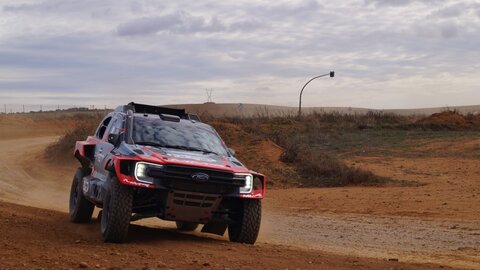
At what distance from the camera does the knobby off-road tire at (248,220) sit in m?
9.80

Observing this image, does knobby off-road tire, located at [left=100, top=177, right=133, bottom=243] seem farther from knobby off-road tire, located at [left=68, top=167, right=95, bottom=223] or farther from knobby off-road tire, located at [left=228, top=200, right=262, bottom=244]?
knobby off-road tire, located at [left=68, top=167, right=95, bottom=223]

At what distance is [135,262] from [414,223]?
27.6ft

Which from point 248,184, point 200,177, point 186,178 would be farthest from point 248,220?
point 186,178

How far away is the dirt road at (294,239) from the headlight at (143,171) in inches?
34.1

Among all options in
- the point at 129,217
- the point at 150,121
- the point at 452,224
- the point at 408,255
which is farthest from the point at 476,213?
the point at 129,217

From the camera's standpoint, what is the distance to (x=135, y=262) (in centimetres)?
757

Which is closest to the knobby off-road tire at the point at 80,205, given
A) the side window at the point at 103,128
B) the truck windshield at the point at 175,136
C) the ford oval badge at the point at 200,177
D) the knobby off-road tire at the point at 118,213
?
the side window at the point at 103,128

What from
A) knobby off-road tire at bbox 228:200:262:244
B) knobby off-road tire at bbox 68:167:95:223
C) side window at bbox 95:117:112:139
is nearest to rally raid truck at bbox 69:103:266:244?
knobby off-road tire at bbox 228:200:262:244

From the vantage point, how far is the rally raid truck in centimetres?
910

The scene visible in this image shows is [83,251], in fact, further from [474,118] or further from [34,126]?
[474,118]

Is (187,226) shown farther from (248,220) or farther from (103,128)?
(248,220)

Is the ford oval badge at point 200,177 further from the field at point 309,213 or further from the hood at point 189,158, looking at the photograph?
the field at point 309,213

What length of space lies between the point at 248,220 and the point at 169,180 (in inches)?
55.6

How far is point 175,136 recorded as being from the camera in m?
10.6
